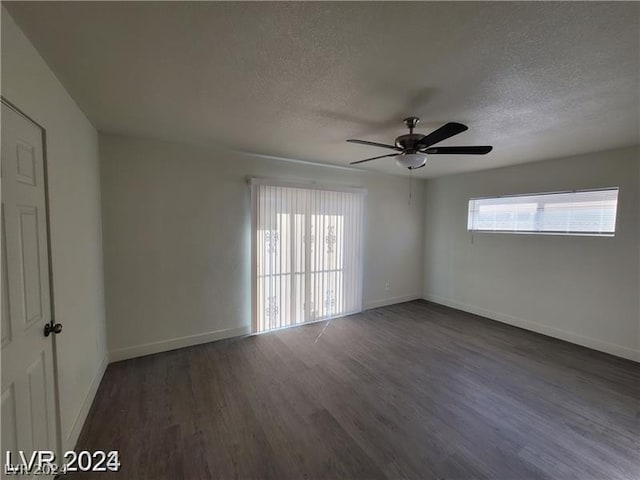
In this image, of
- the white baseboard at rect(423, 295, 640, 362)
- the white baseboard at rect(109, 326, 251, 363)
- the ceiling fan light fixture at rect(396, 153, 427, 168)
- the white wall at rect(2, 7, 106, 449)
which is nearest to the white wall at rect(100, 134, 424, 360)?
the white baseboard at rect(109, 326, 251, 363)

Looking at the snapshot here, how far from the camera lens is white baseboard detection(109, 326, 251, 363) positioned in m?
2.97

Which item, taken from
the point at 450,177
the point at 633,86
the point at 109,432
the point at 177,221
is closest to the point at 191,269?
the point at 177,221

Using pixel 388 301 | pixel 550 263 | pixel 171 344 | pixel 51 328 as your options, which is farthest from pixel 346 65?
pixel 388 301

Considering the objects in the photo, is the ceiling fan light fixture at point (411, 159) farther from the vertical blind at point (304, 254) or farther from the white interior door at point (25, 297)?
the white interior door at point (25, 297)

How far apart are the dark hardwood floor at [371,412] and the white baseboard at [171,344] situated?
0.34 ft

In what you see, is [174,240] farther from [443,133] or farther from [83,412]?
[443,133]

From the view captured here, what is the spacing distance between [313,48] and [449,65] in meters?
0.80

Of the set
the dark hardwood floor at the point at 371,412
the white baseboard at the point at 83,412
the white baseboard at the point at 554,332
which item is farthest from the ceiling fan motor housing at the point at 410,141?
the white baseboard at the point at 554,332

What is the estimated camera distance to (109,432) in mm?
1963

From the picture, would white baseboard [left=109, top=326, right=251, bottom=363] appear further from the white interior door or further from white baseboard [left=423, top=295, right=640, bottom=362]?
white baseboard [left=423, top=295, right=640, bottom=362]

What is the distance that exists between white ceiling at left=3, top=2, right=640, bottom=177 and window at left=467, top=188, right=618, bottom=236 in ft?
3.42

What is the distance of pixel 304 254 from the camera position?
4043mm

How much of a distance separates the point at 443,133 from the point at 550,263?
10.4 feet

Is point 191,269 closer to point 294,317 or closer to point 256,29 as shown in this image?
point 294,317
